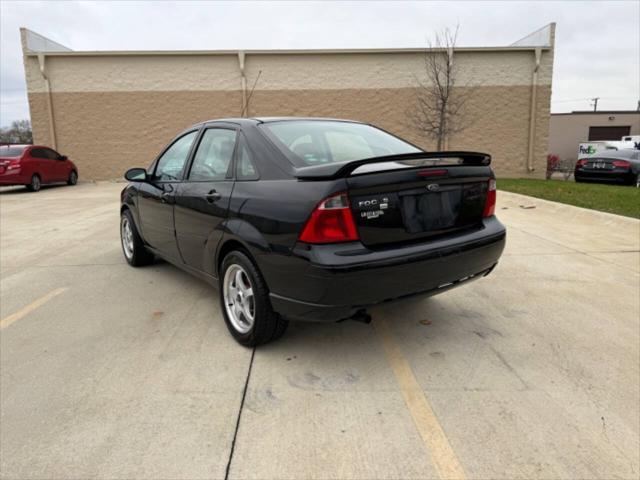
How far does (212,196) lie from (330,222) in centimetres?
122

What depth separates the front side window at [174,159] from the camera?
4.34 meters

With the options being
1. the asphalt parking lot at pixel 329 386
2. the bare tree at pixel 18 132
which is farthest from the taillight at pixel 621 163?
the bare tree at pixel 18 132

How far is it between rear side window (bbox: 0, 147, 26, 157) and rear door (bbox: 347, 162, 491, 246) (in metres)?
16.4

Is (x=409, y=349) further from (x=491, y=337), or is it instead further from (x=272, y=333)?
(x=272, y=333)

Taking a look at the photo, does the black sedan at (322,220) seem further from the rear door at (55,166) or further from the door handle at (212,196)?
the rear door at (55,166)

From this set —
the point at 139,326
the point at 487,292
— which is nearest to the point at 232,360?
the point at 139,326

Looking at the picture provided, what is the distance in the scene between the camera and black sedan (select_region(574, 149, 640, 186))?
1450cm

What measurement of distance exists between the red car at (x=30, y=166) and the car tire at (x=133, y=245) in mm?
12096

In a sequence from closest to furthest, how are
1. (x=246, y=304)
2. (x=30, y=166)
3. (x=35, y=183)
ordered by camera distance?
(x=246, y=304) < (x=30, y=166) < (x=35, y=183)

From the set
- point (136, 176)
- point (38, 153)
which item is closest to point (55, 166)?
point (38, 153)

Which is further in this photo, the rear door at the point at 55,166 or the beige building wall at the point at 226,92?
the beige building wall at the point at 226,92

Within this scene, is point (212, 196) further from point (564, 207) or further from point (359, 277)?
point (564, 207)

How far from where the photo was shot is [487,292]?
14.9 ft

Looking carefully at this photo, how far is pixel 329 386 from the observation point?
286cm
